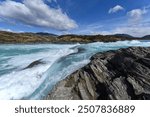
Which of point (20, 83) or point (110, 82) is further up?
point (110, 82)

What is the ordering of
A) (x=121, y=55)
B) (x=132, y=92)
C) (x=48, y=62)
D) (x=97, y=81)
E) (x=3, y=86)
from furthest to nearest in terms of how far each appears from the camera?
1. (x=48, y=62)
2. (x=121, y=55)
3. (x=3, y=86)
4. (x=97, y=81)
5. (x=132, y=92)

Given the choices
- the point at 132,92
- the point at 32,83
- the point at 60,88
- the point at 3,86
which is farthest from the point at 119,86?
→ the point at 3,86

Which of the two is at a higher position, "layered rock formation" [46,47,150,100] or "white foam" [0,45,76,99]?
"layered rock formation" [46,47,150,100]

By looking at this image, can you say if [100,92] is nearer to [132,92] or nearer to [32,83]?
[132,92]

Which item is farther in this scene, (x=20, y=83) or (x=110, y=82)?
(x=20, y=83)

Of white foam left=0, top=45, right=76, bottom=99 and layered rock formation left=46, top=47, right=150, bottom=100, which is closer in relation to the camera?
layered rock formation left=46, top=47, right=150, bottom=100

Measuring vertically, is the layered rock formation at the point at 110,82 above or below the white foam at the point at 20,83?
above

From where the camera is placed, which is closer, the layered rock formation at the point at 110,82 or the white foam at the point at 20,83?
the layered rock formation at the point at 110,82

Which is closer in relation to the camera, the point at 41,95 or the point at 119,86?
the point at 119,86
